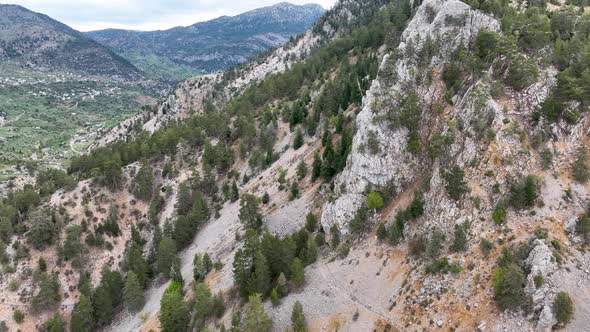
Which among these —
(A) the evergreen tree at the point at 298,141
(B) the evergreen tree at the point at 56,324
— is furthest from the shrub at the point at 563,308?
(B) the evergreen tree at the point at 56,324

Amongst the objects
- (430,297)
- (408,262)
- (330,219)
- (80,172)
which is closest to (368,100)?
(330,219)

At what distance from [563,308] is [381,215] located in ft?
101

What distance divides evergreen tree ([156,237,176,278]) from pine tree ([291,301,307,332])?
4139 centimetres

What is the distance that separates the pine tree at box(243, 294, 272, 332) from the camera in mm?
59500

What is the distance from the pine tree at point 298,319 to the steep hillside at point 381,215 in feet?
1.06

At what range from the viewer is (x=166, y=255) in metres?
91.4

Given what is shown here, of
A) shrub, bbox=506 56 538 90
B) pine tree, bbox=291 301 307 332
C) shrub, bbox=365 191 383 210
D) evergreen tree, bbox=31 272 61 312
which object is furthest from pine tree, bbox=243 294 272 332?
evergreen tree, bbox=31 272 61 312

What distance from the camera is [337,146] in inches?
3511

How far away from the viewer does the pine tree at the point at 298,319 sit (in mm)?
59094

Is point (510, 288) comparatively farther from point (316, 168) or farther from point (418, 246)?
point (316, 168)

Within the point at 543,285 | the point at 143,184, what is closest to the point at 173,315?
the point at 143,184

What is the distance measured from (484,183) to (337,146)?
115ft

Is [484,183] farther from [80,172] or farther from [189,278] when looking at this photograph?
[80,172]

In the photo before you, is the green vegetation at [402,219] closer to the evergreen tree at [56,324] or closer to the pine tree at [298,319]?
the pine tree at [298,319]
